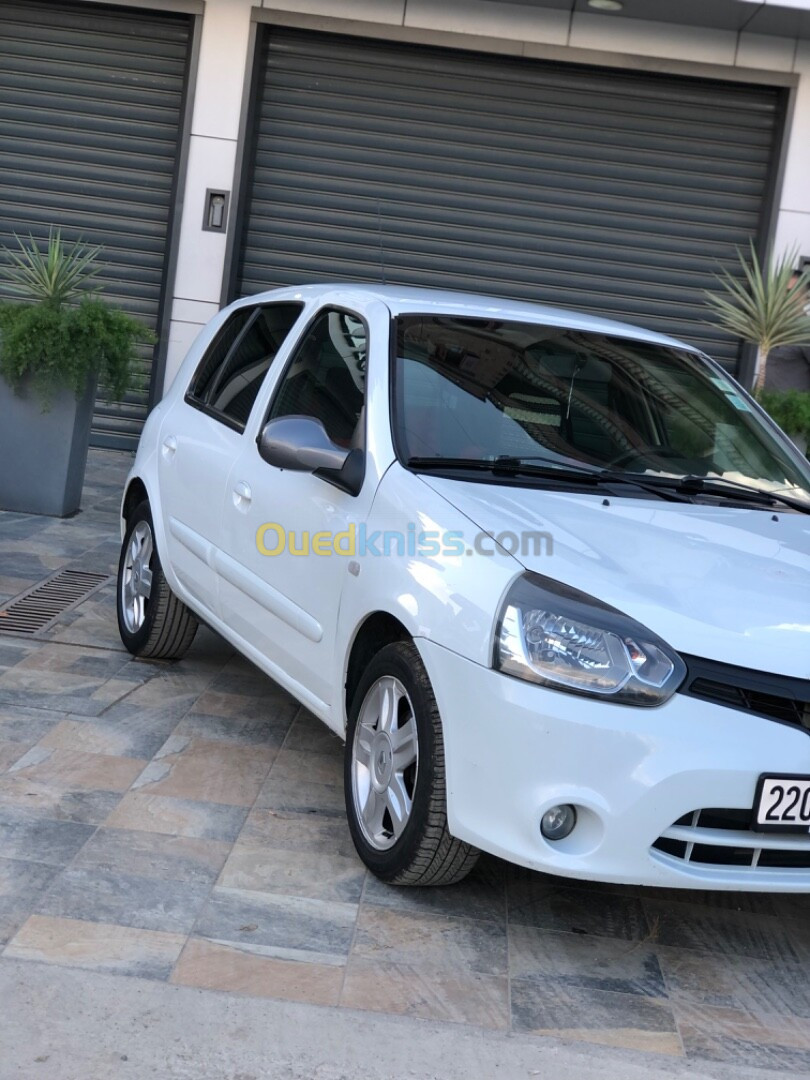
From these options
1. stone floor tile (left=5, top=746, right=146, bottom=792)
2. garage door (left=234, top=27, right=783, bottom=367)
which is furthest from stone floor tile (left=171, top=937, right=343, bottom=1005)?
garage door (left=234, top=27, right=783, bottom=367)

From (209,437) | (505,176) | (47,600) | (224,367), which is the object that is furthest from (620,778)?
(505,176)

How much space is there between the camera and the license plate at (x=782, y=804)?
289cm

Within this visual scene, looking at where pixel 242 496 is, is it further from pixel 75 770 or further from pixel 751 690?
pixel 751 690

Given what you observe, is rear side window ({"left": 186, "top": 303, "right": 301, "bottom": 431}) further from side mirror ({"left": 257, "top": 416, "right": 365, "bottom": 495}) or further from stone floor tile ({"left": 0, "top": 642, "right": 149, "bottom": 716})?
stone floor tile ({"left": 0, "top": 642, "right": 149, "bottom": 716})

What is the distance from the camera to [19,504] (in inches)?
326

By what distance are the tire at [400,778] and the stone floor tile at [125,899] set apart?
47cm

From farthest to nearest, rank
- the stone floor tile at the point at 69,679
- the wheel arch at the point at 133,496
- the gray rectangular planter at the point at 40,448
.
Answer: the gray rectangular planter at the point at 40,448
the wheel arch at the point at 133,496
the stone floor tile at the point at 69,679

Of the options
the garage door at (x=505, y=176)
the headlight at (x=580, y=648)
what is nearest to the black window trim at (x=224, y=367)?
the headlight at (x=580, y=648)

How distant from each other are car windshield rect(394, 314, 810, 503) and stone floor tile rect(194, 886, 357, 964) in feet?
4.05

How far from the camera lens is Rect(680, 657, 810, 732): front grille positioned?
289 centimetres

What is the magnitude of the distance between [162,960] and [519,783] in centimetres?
91

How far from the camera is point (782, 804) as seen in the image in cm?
291

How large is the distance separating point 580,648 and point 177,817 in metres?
1.48

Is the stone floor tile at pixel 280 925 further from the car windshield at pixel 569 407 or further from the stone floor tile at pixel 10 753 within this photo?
the car windshield at pixel 569 407
